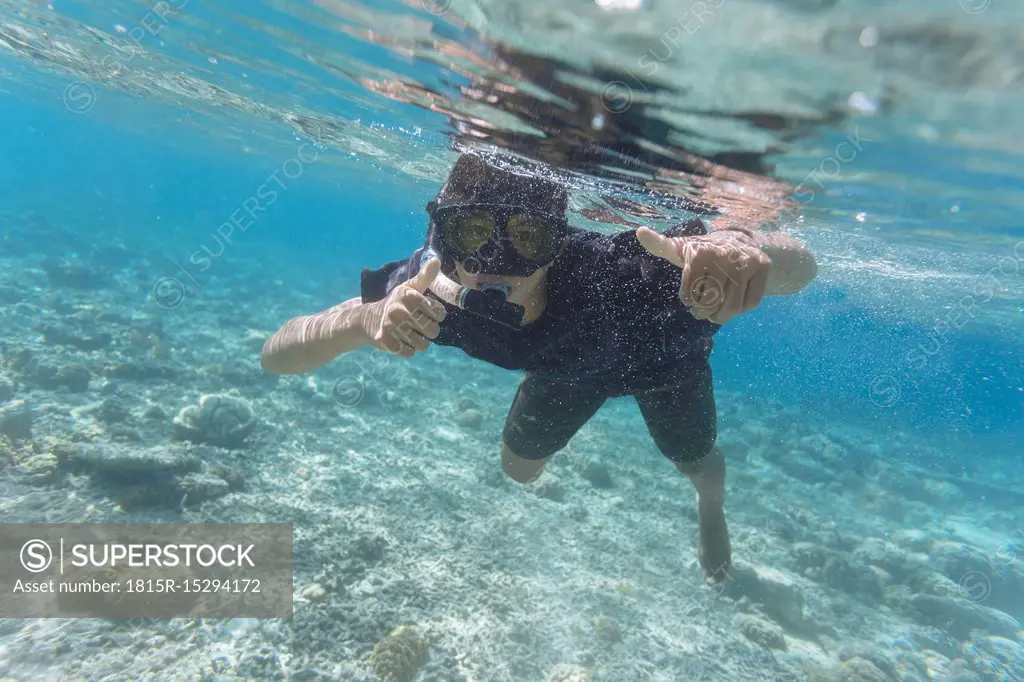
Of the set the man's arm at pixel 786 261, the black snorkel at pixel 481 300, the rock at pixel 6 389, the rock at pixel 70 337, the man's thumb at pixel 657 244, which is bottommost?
the rock at pixel 6 389

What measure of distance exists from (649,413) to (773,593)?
218 inches

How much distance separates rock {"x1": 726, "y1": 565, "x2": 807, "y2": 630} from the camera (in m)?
8.04

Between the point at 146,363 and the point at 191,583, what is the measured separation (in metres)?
8.39

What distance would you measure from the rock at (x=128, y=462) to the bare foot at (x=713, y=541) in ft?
24.4

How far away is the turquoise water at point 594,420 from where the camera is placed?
5.03m

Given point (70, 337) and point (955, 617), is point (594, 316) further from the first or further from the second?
point (70, 337)

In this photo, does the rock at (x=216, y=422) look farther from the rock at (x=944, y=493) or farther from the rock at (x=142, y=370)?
the rock at (x=944, y=493)

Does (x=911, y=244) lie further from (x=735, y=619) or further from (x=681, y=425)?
(x=681, y=425)

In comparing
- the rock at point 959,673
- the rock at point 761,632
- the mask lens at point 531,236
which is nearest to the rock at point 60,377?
the mask lens at point 531,236

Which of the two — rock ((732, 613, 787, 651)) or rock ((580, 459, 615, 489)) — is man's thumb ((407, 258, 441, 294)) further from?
rock ((580, 459, 615, 489))

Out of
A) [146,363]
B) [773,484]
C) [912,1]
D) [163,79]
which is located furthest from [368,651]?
[163,79]

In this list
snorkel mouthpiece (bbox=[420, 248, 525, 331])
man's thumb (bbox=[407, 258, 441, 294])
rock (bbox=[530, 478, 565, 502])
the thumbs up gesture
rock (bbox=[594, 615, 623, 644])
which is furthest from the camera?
rock (bbox=[530, 478, 565, 502])

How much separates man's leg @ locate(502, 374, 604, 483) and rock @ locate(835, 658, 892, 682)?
209 inches

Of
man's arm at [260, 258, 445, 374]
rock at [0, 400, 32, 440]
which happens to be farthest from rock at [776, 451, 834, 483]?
rock at [0, 400, 32, 440]
